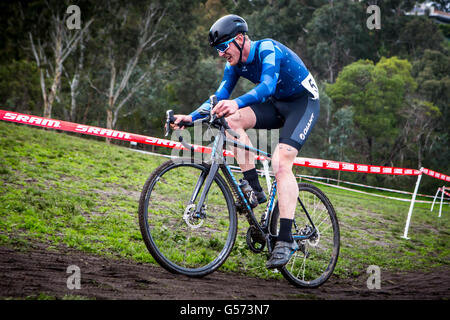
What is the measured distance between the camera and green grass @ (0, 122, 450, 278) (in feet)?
15.5

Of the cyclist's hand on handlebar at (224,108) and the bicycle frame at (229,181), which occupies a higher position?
the cyclist's hand on handlebar at (224,108)

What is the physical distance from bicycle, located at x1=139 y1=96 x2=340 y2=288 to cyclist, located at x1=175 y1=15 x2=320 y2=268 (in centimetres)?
18

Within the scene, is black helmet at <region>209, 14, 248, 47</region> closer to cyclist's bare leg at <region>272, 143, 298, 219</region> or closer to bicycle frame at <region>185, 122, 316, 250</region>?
bicycle frame at <region>185, 122, 316, 250</region>

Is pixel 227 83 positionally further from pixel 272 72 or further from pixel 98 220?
pixel 98 220

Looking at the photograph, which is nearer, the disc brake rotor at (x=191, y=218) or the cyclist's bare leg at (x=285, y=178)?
the disc brake rotor at (x=191, y=218)

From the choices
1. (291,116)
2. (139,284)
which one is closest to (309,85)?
(291,116)

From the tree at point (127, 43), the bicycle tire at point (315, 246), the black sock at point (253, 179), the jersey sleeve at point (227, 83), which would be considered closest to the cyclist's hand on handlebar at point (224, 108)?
the jersey sleeve at point (227, 83)

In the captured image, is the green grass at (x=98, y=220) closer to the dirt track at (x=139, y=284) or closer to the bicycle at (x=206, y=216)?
the bicycle at (x=206, y=216)

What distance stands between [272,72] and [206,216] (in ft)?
4.82

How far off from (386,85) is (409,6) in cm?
1552

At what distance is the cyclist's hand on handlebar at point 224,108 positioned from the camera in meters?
3.56

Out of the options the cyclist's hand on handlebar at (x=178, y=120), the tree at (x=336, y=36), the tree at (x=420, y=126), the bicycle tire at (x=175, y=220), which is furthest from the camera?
the tree at (x=336, y=36)

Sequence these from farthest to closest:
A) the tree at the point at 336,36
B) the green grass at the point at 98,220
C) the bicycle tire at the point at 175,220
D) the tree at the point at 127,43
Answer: the tree at the point at 336,36, the tree at the point at 127,43, the green grass at the point at 98,220, the bicycle tire at the point at 175,220

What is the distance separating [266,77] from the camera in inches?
153
